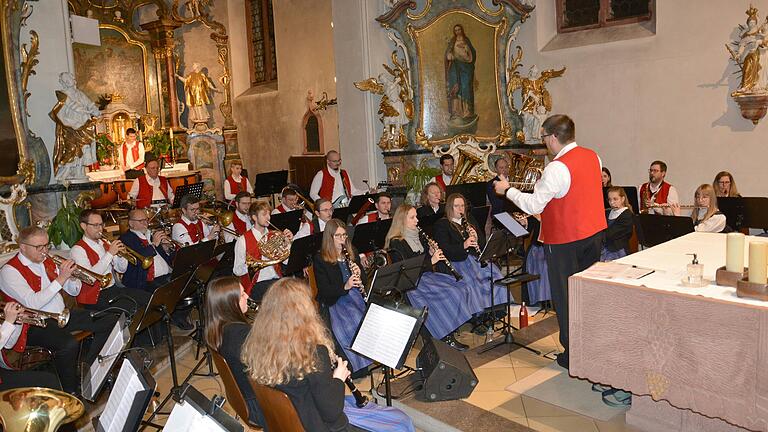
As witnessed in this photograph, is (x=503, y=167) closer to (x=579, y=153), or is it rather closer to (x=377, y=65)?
(x=377, y=65)

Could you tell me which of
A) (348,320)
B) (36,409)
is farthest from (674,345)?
(36,409)

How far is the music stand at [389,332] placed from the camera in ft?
15.2

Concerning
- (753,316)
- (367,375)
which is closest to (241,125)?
(367,375)

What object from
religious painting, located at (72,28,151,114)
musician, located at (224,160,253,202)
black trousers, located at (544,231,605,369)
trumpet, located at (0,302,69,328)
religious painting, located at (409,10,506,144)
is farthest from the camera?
religious painting, located at (72,28,151,114)

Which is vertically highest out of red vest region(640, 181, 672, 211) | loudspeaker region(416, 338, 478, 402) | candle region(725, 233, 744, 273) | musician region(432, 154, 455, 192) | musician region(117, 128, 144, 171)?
musician region(117, 128, 144, 171)

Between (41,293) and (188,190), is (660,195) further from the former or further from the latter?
(41,293)

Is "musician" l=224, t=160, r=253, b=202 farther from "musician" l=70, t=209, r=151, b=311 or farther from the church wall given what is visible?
the church wall

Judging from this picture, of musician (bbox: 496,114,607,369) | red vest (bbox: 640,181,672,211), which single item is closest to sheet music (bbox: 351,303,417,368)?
musician (bbox: 496,114,607,369)

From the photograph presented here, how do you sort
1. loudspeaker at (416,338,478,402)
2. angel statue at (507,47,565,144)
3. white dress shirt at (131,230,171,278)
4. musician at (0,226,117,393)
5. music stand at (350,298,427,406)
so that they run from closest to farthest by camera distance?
music stand at (350,298,427,406), loudspeaker at (416,338,478,402), musician at (0,226,117,393), white dress shirt at (131,230,171,278), angel statue at (507,47,565,144)

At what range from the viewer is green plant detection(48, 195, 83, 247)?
922 cm

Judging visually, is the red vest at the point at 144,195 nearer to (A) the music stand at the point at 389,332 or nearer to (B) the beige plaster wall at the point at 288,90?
(B) the beige plaster wall at the point at 288,90

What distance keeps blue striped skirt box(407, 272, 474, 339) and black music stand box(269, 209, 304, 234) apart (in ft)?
7.66

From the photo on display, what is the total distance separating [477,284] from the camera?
7.73 meters

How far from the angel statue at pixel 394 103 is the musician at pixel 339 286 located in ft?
20.5
